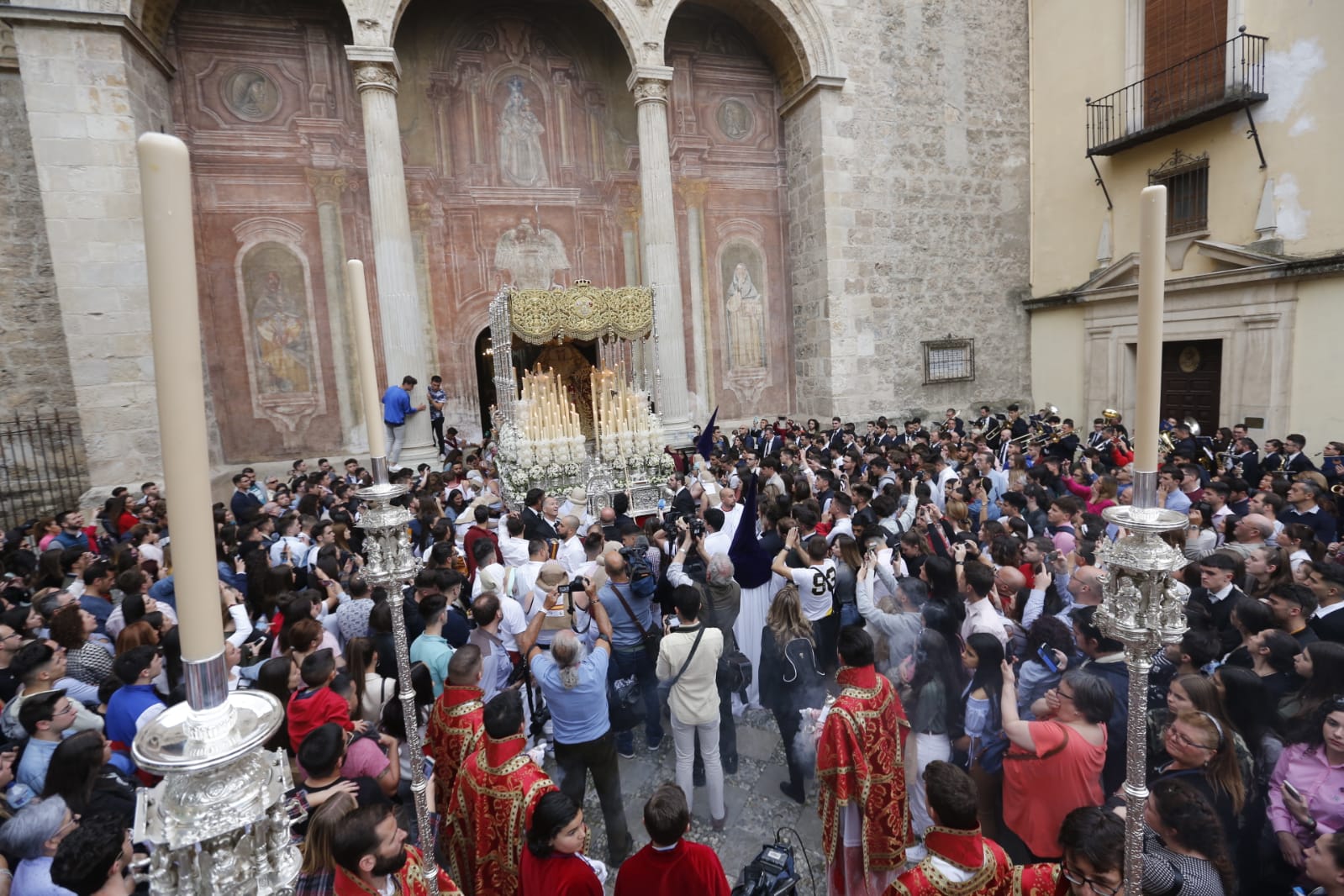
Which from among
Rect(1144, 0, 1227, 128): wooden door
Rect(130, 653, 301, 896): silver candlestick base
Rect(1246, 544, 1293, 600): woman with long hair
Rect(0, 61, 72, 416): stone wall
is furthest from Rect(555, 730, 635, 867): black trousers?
Rect(1144, 0, 1227, 128): wooden door

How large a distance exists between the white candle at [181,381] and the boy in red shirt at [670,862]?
77.3 inches

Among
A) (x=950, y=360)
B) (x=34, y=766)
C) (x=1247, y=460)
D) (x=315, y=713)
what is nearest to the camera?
Answer: (x=34, y=766)

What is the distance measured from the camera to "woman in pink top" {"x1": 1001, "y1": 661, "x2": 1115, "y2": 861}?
117 inches

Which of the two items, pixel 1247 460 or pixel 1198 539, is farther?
pixel 1247 460

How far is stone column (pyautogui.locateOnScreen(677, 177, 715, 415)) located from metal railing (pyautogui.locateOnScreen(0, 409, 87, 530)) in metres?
11.8

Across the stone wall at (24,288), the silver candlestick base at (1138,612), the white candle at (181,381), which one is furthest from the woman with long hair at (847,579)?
the stone wall at (24,288)

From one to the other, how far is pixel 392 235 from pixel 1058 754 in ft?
41.7

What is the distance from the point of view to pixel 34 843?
2566mm

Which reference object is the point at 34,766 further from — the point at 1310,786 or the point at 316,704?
the point at 1310,786

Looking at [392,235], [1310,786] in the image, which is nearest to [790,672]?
[1310,786]

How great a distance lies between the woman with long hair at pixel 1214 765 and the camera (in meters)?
2.74

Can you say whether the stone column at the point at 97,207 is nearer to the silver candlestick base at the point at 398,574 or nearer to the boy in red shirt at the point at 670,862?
the silver candlestick base at the point at 398,574

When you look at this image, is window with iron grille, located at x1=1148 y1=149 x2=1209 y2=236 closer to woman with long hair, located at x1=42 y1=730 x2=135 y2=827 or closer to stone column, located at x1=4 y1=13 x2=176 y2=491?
woman with long hair, located at x1=42 y1=730 x2=135 y2=827

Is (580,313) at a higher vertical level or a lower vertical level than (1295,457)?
higher
